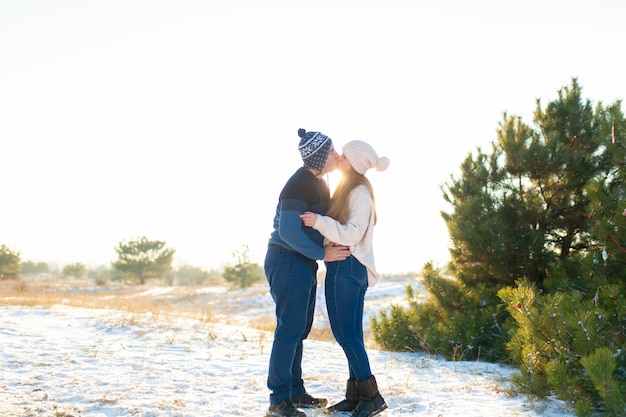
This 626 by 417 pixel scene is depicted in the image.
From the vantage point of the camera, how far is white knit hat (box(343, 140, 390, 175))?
11.5ft

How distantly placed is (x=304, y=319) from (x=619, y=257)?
272 centimetres

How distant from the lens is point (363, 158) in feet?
11.5

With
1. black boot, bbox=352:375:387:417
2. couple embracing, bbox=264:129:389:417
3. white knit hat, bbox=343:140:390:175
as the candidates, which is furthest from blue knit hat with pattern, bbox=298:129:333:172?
black boot, bbox=352:375:387:417

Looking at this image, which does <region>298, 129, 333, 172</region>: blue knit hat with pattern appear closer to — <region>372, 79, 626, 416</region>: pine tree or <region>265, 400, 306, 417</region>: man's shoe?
<region>265, 400, 306, 417</region>: man's shoe

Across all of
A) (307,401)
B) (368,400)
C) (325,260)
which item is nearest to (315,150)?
(325,260)

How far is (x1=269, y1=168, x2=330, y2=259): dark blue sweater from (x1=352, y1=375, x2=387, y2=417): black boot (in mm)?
981

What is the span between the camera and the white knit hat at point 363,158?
352cm

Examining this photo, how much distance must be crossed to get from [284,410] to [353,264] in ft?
3.71

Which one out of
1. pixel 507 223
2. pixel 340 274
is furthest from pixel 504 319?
pixel 340 274

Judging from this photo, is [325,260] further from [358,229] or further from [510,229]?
[510,229]

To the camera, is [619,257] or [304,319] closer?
[304,319]

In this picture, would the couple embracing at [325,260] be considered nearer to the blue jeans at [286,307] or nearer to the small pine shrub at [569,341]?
the blue jeans at [286,307]

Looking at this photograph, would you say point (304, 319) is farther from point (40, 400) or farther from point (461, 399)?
point (40, 400)

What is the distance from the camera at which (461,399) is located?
3.94 m
